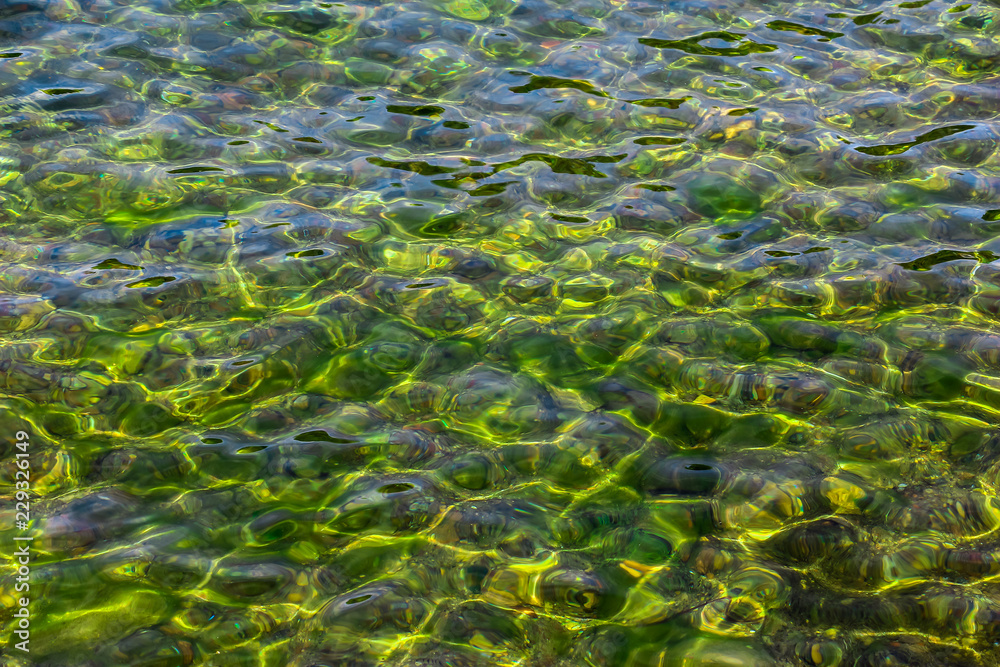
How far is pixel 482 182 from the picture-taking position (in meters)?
3.23

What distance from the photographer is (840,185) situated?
10.4ft

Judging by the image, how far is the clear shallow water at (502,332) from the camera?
1954mm

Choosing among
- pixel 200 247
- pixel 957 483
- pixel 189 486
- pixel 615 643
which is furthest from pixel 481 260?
pixel 957 483

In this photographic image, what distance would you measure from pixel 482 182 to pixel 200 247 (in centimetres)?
110

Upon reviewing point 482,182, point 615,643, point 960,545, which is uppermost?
point 482,182

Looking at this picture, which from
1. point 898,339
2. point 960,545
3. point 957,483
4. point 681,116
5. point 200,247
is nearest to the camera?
point 960,545

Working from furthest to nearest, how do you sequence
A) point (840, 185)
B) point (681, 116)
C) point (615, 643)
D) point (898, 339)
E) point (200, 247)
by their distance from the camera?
1. point (681, 116)
2. point (840, 185)
3. point (200, 247)
4. point (898, 339)
5. point (615, 643)

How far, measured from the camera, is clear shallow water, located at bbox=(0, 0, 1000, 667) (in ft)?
6.41

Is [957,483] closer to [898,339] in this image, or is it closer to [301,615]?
[898,339]

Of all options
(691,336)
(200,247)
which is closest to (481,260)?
(691,336)

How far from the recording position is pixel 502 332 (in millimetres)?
2662

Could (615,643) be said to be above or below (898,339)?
below

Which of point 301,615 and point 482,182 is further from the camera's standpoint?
point 482,182

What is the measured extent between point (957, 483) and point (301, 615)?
1752 mm
